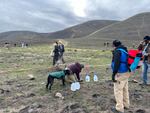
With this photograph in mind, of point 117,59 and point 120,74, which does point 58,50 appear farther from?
point 117,59

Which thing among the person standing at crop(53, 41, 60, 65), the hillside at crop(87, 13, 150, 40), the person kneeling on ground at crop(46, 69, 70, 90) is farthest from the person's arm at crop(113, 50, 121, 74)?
the hillside at crop(87, 13, 150, 40)

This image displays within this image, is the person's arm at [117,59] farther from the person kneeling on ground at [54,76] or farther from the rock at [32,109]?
the person kneeling on ground at [54,76]

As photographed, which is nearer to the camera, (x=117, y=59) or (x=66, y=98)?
(x=117, y=59)

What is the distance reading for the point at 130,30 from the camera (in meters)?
129

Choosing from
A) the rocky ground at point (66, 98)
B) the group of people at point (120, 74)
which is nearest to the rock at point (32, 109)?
the rocky ground at point (66, 98)

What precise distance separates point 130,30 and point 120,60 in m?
122

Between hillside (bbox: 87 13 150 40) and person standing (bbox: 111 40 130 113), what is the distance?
103698 millimetres

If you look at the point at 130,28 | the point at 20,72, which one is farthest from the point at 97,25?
the point at 20,72

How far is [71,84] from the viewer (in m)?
12.4

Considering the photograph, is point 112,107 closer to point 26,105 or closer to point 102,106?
point 102,106

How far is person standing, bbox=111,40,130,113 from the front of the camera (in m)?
8.96

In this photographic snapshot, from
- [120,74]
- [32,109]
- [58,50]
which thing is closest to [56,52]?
[58,50]

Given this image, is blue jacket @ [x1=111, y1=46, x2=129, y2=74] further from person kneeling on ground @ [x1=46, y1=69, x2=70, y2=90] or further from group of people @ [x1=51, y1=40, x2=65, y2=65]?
group of people @ [x1=51, y1=40, x2=65, y2=65]

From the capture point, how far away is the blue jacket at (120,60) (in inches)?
352
